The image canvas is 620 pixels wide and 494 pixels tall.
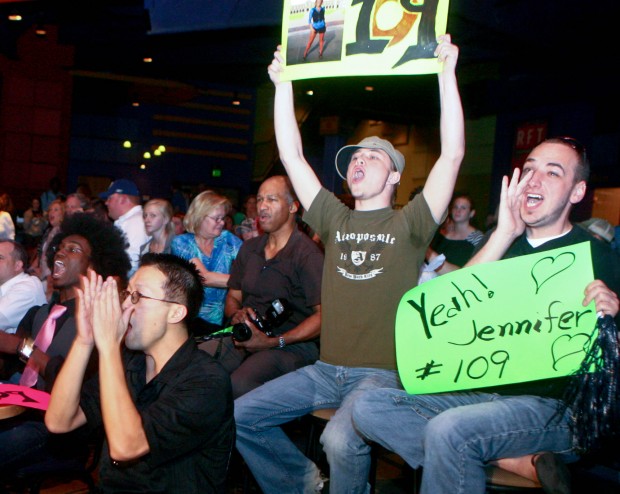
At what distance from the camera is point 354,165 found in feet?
10.7

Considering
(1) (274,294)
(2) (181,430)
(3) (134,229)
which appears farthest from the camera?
(3) (134,229)

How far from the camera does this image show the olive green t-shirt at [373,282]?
9.79ft

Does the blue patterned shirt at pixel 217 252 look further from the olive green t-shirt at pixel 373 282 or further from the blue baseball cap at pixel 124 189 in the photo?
the olive green t-shirt at pixel 373 282

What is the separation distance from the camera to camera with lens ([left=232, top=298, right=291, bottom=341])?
147 inches

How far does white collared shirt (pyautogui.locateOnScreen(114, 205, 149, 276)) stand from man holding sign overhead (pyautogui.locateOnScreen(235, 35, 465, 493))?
254cm

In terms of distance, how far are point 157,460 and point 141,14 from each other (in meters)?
11.2

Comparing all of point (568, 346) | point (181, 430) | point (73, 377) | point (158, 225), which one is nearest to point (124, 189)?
point (158, 225)

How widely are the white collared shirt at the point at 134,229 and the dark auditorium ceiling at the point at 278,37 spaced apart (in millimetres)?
2631

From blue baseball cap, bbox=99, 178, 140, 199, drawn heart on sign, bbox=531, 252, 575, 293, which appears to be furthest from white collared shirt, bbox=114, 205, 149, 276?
drawn heart on sign, bbox=531, 252, 575, 293

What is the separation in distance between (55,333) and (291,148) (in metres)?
1.45

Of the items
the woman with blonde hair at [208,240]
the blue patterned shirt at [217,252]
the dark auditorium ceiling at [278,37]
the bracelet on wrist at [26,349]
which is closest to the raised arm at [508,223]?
the bracelet on wrist at [26,349]

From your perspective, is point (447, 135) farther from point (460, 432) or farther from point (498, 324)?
point (460, 432)

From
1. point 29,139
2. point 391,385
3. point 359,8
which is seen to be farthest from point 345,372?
point 29,139

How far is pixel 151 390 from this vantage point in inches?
94.2
